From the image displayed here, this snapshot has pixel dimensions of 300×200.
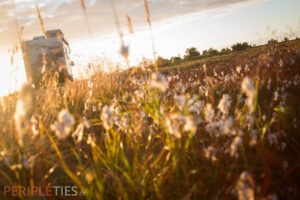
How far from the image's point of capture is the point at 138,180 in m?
2.22

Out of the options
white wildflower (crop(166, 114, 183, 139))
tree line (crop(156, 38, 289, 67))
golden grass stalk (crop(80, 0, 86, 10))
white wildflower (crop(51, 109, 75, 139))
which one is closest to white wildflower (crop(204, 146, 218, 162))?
white wildflower (crop(166, 114, 183, 139))

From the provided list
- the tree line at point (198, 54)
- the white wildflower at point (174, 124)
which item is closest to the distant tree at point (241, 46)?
the tree line at point (198, 54)

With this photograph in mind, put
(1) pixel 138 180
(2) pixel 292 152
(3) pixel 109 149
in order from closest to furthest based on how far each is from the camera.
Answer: (1) pixel 138 180
(3) pixel 109 149
(2) pixel 292 152

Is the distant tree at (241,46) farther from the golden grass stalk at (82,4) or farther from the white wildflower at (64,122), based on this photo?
the white wildflower at (64,122)

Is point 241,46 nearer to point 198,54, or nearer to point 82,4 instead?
point 198,54

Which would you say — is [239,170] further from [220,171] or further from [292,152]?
[292,152]

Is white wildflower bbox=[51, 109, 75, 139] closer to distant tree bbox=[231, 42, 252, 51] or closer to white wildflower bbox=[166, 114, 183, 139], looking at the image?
white wildflower bbox=[166, 114, 183, 139]

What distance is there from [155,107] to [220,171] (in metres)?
0.61

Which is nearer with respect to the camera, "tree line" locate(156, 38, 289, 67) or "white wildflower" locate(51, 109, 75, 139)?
"white wildflower" locate(51, 109, 75, 139)

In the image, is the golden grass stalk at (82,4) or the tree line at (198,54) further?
the tree line at (198,54)

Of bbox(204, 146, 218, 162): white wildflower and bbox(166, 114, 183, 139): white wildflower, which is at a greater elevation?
bbox(166, 114, 183, 139): white wildflower

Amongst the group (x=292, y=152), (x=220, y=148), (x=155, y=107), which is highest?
(x=155, y=107)

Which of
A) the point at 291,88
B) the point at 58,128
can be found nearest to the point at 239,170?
the point at 58,128

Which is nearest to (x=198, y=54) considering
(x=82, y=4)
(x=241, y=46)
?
(x=241, y=46)
